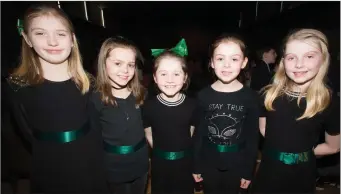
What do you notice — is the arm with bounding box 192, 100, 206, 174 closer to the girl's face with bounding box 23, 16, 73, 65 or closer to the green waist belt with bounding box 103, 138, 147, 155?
the green waist belt with bounding box 103, 138, 147, 155

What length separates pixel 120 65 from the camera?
1802 mm

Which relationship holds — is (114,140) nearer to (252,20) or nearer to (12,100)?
(12,100)

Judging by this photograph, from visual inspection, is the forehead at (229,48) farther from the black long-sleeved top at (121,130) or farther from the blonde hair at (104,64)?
the black long-sleeved top at (121,130)

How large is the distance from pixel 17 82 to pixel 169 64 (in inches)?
40.4

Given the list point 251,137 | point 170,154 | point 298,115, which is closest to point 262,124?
point 251,137

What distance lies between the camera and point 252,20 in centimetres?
285

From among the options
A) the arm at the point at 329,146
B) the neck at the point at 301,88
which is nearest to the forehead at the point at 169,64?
the neck at the point at 301,88

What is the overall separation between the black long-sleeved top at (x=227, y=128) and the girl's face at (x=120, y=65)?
1.81 ft

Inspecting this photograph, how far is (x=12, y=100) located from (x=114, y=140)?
2.44 feet

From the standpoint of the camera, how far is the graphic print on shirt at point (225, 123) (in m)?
1.82

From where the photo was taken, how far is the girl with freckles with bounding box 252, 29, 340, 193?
5.60 feet

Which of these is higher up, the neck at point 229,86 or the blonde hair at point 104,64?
the blonde hair at point 104,64

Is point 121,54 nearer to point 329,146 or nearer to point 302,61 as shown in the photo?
point 302,61

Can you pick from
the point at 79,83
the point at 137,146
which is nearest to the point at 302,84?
the point at 137,146
